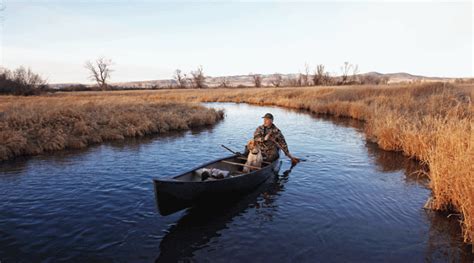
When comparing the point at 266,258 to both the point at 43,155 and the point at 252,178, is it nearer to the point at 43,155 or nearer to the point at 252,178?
the point at 252,178

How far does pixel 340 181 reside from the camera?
9805 mm

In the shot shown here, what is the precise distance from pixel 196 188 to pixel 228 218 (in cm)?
126

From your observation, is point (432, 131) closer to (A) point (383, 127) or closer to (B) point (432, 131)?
(B) point (432, 131)

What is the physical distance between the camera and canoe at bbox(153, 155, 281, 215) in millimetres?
6098

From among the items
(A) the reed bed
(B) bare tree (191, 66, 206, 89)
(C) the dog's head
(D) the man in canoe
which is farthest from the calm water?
(B) bare tree (191, 66, 206, 89)

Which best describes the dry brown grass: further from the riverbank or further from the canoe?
the riverbank

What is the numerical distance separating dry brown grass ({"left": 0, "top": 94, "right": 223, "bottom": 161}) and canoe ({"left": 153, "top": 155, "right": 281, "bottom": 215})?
929 cm

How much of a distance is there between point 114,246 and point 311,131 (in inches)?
602

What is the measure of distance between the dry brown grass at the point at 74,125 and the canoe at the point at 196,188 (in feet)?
30.5

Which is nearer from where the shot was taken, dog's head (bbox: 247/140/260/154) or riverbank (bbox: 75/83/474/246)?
riverbank (bbox: 75/83/474/246)

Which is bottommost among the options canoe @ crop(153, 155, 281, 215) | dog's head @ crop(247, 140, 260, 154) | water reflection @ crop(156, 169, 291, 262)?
water reflection @ crop(156, 169, 291, 262)

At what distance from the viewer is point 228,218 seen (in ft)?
23.5

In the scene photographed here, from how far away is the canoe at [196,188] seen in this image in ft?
20.0

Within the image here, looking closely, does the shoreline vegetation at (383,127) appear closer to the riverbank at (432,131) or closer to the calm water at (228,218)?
the riverbank at (432,131)
